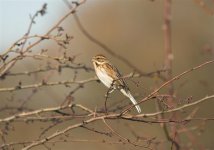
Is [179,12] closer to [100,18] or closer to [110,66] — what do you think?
[100,18]

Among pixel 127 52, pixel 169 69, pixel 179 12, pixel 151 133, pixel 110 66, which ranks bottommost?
pixel 169 69

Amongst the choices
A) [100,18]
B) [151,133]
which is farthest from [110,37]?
[151,133]

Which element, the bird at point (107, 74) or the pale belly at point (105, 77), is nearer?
the bird at point (107, 74)

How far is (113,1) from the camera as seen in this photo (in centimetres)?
2812

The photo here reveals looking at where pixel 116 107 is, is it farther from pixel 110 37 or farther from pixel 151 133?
pixel 110 37

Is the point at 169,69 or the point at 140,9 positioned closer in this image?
the point at 169,69

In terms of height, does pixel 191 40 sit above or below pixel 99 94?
above

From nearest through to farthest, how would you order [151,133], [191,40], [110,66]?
[110,66]
[151,133]
[191,40]

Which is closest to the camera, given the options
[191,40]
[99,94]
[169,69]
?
[169,69]

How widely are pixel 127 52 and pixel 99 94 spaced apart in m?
3.94

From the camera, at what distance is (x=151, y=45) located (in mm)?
25969

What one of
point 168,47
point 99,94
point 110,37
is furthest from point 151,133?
point 168,47

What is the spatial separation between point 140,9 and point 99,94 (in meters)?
6.39

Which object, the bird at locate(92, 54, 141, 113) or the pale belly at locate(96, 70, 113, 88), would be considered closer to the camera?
the bird at locate(92, 54, 141, 113)
